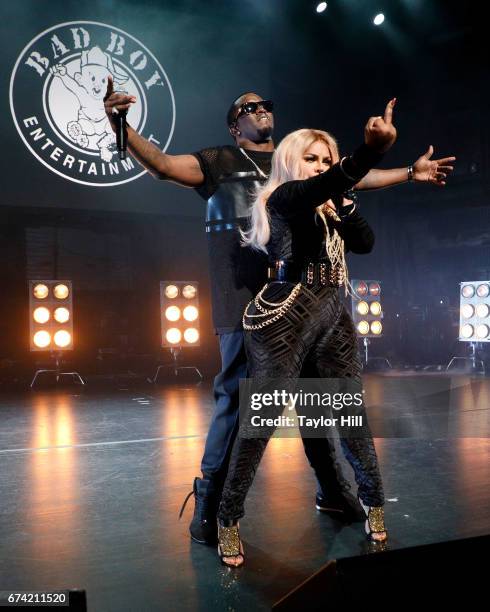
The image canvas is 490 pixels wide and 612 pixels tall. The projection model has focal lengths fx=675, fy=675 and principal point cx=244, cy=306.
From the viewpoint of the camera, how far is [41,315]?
24.2ft

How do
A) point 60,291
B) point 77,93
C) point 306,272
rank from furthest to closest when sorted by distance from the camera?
point 60,291 < point 77,93 < point 306,272

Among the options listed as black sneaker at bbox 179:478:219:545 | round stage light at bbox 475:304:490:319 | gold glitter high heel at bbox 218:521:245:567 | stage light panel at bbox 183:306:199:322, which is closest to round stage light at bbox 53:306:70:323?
stage light panel at bbox 183:306:199:322

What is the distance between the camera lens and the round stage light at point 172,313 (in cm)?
802

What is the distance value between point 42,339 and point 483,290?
510 centimetres

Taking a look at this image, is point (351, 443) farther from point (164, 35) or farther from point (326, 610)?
point (164, 35)

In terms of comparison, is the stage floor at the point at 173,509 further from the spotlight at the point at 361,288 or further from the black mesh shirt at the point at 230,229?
the spotlight at the point at 361,288

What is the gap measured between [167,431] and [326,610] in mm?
3127

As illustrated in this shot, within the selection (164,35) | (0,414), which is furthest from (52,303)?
(164,35)

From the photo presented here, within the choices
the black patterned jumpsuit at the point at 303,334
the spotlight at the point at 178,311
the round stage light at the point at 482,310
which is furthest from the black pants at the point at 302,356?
the round stage light at the point at 482,310

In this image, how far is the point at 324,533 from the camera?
2.05 meters

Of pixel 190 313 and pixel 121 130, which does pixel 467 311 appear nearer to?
pixel 190 313

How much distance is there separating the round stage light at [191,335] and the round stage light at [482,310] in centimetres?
335

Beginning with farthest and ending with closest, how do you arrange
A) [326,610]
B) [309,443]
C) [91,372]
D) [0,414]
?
1. [91,372]
2. [0,414]
3. [309,443]
4. [326,610]

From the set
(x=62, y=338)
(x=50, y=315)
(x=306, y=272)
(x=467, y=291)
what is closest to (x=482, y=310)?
(x=467, y=291)
